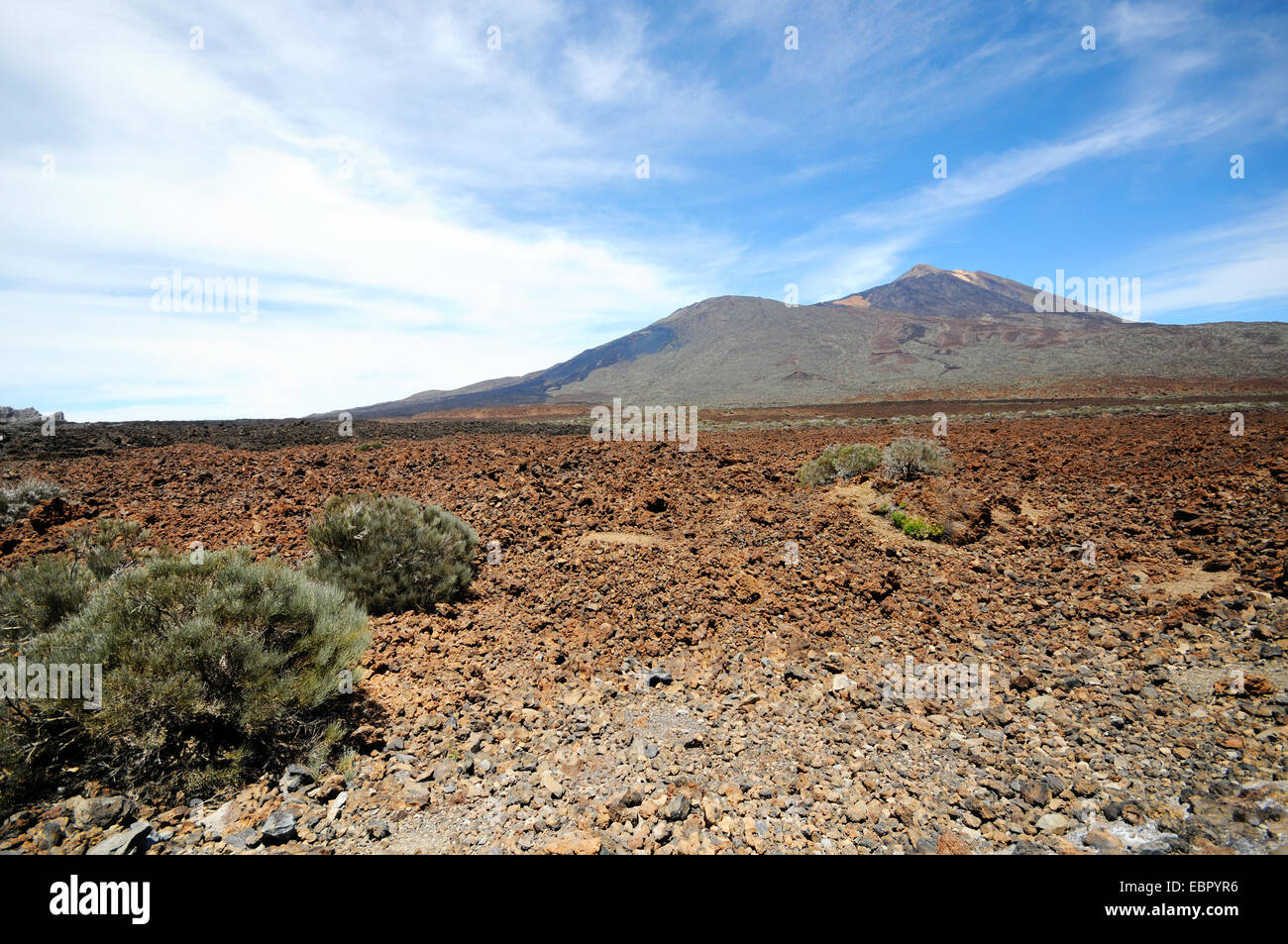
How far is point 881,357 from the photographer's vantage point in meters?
94.8

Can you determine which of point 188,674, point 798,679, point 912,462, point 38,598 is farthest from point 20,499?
point 912,462

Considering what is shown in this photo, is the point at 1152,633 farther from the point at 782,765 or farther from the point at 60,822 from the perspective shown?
the point at 60,822

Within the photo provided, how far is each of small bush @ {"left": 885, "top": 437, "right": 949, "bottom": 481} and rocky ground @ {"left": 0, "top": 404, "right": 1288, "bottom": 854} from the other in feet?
1.45

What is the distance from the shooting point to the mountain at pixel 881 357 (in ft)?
205

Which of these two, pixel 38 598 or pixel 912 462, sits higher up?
pixel 912 462

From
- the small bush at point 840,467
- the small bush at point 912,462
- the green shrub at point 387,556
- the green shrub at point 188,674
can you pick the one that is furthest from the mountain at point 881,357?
the green shrub at point 188,674

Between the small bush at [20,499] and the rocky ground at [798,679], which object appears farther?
the small bush at [20,499]

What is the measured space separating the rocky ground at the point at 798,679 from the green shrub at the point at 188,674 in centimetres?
20

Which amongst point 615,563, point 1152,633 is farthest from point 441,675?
point 1152,633

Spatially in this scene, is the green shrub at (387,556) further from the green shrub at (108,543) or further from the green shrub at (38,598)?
the green shrub at (38,598)

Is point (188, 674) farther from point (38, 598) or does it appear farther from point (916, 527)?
point (916, 527)

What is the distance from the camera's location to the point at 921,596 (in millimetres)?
5629

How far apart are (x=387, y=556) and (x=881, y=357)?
3998 inches
